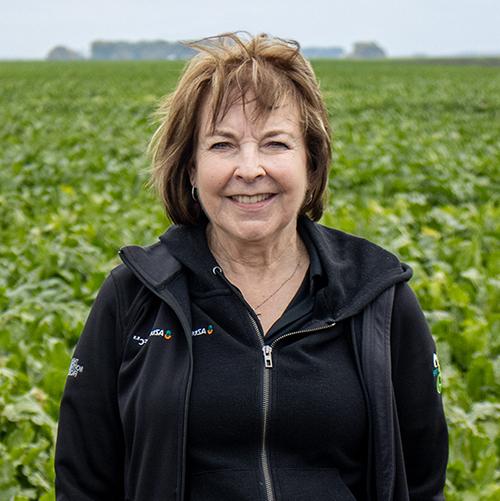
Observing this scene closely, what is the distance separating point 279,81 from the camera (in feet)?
7.00

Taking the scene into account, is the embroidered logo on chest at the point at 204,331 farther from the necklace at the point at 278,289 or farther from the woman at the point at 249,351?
the necklace at the point at 278,289

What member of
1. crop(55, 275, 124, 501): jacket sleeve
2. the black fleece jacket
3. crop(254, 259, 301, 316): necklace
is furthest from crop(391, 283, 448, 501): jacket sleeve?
crop(55, 275, 124, 501): jacket sleeve

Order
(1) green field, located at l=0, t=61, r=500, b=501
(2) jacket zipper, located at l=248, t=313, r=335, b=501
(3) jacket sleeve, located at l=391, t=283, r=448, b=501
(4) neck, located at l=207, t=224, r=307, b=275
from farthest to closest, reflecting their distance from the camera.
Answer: (1) green field, located at l=0, t=61, r=500, b=501 < (4) neck, located at l=207, t=224, r=307, b=275 < (3) jacket sleeve, located at l=391, t=283, r=448, b=501 < (2) jacket zipper, located at l=248, t=313, r=335, b=501

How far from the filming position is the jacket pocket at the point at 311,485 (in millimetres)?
2033

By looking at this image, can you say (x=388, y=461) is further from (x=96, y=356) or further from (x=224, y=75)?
(x=224, y=75)

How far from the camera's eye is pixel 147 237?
6883 mm

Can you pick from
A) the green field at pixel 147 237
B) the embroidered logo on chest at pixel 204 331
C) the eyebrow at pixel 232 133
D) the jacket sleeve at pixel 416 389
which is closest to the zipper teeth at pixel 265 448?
the embroidered logo on chest at pixel 204 331

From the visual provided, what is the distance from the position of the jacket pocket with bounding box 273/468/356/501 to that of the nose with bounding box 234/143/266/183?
67 cm

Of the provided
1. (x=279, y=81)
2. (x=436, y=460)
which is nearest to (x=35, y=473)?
(x=436, y=460)

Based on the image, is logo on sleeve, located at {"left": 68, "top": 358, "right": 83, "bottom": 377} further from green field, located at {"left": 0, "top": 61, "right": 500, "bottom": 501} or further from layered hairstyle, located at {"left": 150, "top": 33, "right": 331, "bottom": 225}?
green field, located at {"left": 0, "top": 61, "right": 500, "bottom": 501}

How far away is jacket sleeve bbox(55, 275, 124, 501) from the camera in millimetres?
2119

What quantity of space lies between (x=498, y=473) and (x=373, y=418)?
1758 mm

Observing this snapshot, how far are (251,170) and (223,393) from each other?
1.67 feet

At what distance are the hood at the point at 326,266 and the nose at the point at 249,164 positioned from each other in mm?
248
